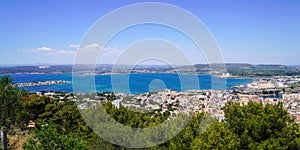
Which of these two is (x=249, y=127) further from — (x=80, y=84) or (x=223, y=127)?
(x=80, y=84)

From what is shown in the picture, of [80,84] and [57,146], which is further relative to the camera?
[80,84]

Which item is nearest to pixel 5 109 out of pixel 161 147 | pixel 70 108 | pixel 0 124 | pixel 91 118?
pixel 0 124

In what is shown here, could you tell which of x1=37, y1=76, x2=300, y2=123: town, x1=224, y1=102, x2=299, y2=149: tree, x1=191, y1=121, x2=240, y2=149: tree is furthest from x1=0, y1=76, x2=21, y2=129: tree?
x1=224, y1=102, x2=299, y2=149: tree

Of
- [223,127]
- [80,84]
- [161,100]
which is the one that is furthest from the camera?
[161,100]

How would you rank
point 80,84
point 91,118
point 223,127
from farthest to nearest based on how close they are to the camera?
point 80,84 < point 91,118 < point 223,127

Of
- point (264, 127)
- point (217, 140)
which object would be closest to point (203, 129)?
point (217, 140)

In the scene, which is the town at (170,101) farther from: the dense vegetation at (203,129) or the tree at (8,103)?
the tree at (8,103)

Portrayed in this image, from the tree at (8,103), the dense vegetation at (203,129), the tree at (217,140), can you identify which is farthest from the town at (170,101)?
the tree at (217,140)

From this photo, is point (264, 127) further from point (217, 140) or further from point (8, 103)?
point (8, 103)

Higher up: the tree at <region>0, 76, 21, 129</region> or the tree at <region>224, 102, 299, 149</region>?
the tree at <region>0, 76, 21, 129</region>

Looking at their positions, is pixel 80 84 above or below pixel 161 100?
above

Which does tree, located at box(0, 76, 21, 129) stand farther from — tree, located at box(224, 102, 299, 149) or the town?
tree, located at box(224, 102, 299, 149)
